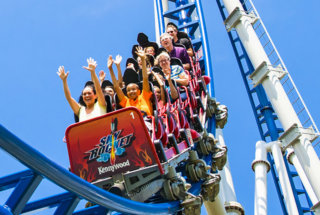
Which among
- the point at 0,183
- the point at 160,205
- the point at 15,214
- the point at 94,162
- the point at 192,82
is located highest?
the point at 192,82

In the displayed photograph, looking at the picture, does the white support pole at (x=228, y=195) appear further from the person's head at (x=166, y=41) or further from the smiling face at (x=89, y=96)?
the smiling face at (x=89, y=96)

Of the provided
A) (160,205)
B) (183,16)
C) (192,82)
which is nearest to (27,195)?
(160,205)

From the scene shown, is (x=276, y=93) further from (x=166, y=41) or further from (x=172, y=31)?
(x=172, y=31)

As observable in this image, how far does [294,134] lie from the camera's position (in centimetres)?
560

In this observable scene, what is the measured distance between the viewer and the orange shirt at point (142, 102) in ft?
14.1

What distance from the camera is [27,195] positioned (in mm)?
2404

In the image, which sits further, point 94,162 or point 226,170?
point 226,170

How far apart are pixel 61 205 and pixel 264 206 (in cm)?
328

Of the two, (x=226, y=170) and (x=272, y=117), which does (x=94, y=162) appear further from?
(x=272, y=117)

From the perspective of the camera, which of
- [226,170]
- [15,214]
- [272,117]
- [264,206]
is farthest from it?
[272,117]

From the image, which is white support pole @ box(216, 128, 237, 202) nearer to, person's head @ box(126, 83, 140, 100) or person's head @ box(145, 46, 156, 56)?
person's head @ box(145, 46, 156, 56)

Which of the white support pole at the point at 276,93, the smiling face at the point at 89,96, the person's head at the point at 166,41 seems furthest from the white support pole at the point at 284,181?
the smiling face at the point at 89,96

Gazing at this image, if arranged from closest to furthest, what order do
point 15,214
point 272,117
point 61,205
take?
1. point 15,214
2. point 61,205
3. point 272,117

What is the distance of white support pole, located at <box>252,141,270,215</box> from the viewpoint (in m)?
5.54
